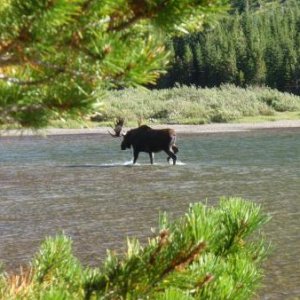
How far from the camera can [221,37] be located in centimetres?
9662

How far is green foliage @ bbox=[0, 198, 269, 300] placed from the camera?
299 cm

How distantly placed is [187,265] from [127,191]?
19.2m

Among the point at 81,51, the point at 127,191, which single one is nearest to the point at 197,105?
the point at 127,191

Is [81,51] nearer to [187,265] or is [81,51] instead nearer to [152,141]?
[187,265]

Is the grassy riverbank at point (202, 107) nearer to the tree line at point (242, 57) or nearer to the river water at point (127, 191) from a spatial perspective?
the river water at point (127, 191)

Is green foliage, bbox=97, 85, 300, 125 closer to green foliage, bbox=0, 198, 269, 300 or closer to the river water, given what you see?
the river water

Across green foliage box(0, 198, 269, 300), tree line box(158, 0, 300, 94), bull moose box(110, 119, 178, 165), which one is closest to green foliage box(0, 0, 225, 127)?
green foliage box(0, 198, 269, 300)

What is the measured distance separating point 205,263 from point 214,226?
0.49 ft

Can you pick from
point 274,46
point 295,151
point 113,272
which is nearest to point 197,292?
point 113,272

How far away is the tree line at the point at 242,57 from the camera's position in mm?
91562

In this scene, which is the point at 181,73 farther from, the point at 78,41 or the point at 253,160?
the point at 78,41

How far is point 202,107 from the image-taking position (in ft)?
197

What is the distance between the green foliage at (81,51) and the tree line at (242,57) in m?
87.6

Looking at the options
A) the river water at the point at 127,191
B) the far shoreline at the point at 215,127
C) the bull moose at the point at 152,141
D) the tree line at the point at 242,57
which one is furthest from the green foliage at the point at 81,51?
the tree line at the point at 242,57
